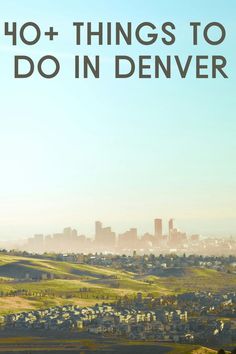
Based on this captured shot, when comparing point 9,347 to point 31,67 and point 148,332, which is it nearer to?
point 148,332

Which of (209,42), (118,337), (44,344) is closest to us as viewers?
(209,42)

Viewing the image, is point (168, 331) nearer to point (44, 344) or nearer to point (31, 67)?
point (44, 344)

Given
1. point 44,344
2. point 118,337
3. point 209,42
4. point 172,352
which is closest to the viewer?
point 209,42

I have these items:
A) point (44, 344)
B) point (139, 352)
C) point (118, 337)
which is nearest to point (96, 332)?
point (118, 337)

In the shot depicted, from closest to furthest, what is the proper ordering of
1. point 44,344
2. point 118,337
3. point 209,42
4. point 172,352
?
point 209,42 → point 172,352 → point 44,344 → point 118,337

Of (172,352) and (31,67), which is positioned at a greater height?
(31,67)

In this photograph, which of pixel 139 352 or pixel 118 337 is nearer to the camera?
pixel 139 352

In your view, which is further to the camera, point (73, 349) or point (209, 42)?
point (73, 349)

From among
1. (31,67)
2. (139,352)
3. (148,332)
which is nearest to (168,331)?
(148,332)

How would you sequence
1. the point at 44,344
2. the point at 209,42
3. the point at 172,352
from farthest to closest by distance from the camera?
the point at 44,344
the point at 172,352
the point at 209,42
